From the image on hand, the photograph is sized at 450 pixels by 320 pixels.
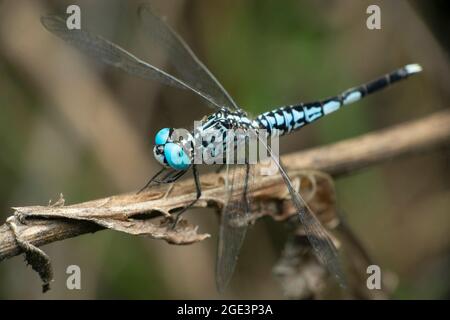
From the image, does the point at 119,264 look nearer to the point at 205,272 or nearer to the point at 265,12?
the point at 205,272

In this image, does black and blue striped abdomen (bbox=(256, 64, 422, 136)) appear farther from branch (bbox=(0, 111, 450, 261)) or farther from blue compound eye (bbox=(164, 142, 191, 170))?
blue compound eye (bbox=(164, 142, 191, 170))

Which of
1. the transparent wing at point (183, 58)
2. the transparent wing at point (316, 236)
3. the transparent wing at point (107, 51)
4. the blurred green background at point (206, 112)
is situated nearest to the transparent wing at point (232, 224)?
the transparent wing at point (316, 236)

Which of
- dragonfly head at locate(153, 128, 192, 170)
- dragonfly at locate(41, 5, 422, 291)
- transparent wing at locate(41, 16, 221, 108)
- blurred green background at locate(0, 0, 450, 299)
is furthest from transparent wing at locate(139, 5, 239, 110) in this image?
blurred green background at locate(0, 0, 450, 299)

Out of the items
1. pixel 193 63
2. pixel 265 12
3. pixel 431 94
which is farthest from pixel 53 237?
pixel 431 94

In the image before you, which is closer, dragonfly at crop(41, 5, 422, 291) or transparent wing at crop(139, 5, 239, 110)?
dragonfly at crop(41, 5, 422, 291)

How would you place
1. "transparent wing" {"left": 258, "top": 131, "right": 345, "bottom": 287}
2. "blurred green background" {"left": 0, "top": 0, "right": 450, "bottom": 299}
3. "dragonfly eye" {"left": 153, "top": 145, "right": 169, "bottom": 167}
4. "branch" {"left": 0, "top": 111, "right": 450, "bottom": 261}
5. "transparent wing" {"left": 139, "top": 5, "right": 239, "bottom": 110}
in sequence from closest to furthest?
1. "branch" {"left": 0, "top": 111, "right": 450, "bottom": 261}
2. "transparent wing" {"left": 258, "top": 131, "right": 345, "bottom": 287}
3. "dragonfly eye" {"left": 153, "top": 145, "right": 169, "bottom": 167}
4. "transparent wing" {"left": 139, "top": 5, "right": 239, "bottom": 110}
5. "blurred green background" {"left": 0, "top": 0, "right": 450, "bottom": 299}
